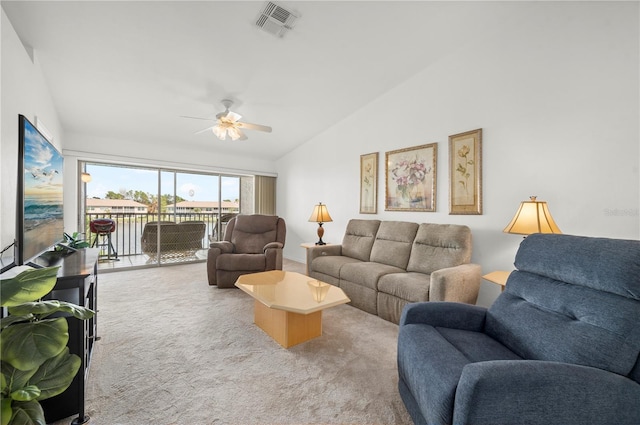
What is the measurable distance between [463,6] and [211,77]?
258 centimetres

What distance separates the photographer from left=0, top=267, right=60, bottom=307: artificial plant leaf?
2.68 ft

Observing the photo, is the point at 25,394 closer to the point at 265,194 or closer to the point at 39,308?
the point at 39,308

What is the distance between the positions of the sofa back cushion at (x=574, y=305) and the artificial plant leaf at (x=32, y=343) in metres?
1.88

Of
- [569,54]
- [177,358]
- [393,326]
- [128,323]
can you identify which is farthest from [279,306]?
[569,54]

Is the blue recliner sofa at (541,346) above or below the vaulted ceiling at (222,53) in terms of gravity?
below

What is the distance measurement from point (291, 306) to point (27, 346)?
1383mm

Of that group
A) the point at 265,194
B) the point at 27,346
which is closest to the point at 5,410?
the point at 27,346

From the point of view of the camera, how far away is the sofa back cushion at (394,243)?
10.4 ft

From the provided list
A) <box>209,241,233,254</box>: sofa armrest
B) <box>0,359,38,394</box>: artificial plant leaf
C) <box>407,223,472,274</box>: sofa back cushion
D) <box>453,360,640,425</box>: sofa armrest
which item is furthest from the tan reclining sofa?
<box>0,359,38,394</box>: artificial plant leaf

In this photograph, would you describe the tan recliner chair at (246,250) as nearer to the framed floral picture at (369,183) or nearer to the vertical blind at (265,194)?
the framed floral picture at (369,183)

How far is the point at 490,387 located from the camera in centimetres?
91

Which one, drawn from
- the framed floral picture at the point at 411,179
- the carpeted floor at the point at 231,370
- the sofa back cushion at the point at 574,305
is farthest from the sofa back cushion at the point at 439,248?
the sofa back cushion at the point at 574,305

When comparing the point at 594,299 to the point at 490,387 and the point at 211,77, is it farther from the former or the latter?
the point at 211,77

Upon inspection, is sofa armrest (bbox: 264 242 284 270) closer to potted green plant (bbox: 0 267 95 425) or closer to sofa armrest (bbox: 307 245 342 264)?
sofa armrest (bbox: 307 245 342 264)
